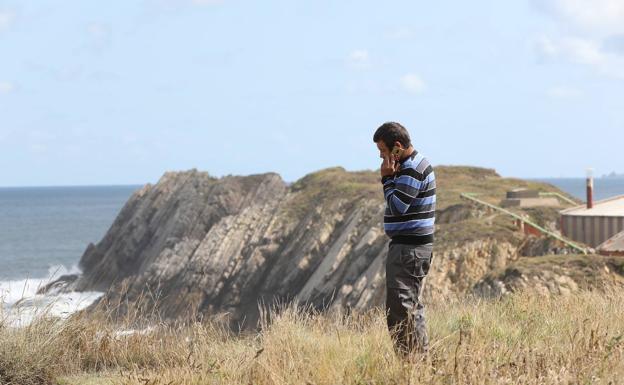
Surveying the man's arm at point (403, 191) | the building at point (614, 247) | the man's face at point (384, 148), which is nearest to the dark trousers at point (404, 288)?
the man's arm at point (403, 191)

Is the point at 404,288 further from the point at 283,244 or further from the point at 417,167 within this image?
the point at 283,244

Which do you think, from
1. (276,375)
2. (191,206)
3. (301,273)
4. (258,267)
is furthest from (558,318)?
(191,206)

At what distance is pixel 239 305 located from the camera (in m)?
32.6

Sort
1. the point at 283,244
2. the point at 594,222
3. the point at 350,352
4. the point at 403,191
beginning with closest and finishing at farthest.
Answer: the point at 403,191 → the point at 350,352 → the point at 594,222 → the point at 283,244

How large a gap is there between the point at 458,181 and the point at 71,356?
31243 millimetres

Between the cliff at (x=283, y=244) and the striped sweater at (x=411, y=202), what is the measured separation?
7.89 metres

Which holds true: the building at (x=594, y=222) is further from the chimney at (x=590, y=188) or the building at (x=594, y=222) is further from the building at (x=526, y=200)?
the building at (x=526, y=200)

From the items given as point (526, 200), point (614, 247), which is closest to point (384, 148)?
point (614, 247)

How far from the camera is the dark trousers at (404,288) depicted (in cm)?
661

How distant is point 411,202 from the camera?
21.9 feet

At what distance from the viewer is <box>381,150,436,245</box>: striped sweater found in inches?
262

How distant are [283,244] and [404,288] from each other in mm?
28872

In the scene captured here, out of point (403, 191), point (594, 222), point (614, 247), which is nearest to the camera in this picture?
point (403, 191)

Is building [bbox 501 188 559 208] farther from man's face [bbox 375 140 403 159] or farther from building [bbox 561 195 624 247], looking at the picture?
man's face [bbox 375 140 403 159]
